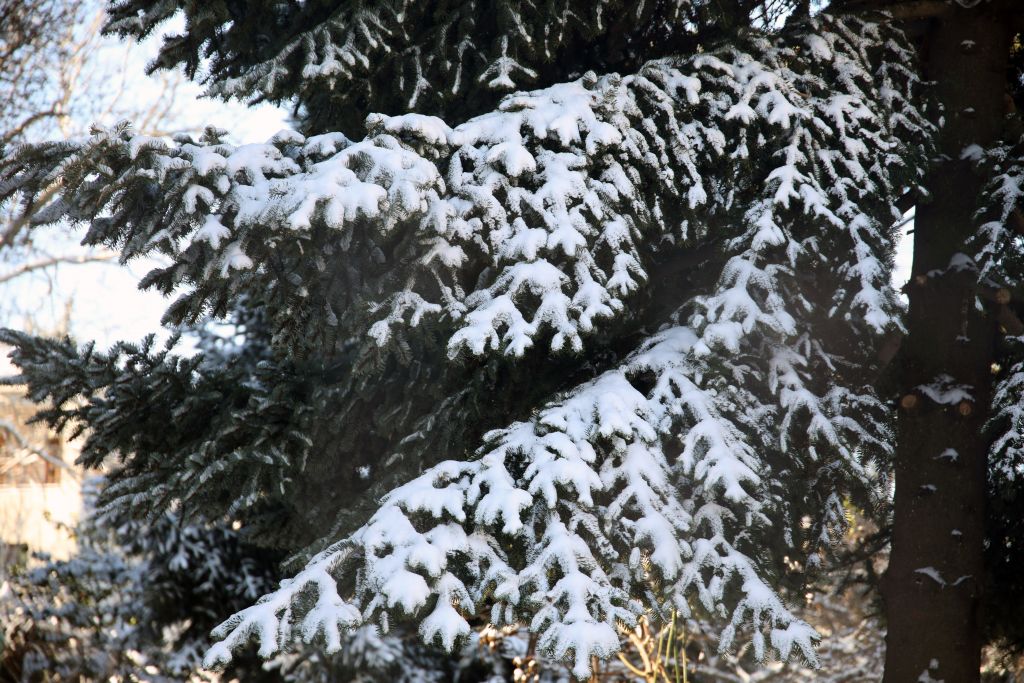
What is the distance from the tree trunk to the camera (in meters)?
4.15

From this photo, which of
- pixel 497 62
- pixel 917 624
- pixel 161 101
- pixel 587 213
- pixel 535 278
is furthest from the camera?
pixel 161 101

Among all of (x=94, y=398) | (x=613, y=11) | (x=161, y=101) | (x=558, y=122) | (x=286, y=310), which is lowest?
(x=94, y=398)

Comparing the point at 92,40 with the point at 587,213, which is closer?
the point at 587,213

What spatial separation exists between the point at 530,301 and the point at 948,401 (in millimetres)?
2456

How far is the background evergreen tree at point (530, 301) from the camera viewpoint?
9.37 feet

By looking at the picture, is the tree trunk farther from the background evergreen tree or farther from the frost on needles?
the frost on needles

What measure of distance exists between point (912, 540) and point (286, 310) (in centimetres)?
347

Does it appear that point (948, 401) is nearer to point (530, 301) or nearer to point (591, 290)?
point (591, 290)

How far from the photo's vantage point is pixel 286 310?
3281mm

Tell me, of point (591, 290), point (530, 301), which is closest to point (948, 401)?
point (591, 290)

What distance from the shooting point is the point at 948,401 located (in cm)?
423

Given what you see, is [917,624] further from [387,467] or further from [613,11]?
[613,11]

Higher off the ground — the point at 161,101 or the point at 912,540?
the point at 161,101

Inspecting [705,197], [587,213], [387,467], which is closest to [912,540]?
[705,197]
